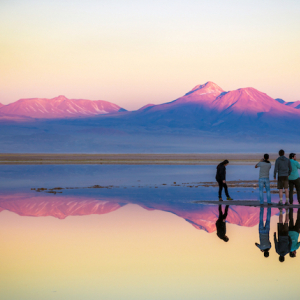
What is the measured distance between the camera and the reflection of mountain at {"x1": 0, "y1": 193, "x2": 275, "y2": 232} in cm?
1476

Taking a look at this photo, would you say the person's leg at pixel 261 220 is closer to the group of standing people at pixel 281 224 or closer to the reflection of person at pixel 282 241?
the group of standing people at pixel 281 224

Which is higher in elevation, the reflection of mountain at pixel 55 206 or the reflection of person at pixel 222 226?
the reflection of person at pixel 222 226

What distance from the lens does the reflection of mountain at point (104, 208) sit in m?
14.8

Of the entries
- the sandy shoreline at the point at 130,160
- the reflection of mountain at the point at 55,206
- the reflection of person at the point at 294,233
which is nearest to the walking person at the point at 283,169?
the reflection of person at the point at 294,233

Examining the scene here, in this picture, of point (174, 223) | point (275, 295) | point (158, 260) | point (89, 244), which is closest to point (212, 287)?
point (275, 295)

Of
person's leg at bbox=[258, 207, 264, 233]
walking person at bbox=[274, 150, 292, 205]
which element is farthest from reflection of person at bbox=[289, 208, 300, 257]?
walking person at bbox=[274, 150, 292, 205]

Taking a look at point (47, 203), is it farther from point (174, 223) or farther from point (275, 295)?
point (275, 295)

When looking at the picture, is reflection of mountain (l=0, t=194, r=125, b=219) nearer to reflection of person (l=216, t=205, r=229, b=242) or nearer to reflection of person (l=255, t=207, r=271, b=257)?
reflection of person (l=216, t=205, r=229, b=242)

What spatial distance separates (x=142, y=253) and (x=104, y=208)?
7.56 metres

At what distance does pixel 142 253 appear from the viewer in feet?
33.6

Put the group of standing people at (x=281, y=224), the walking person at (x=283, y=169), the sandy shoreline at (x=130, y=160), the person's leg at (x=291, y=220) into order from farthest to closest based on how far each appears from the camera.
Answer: the sandy shoreline at (x=130, y=160) < the walking person at (x=283, y=169) < the person's leg at (x=291, y=220) < the group of standing people at (x=281, y=224)

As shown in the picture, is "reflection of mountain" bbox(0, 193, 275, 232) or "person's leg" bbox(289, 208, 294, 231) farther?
"reflection of mountain" bbox(0, 193, 275, 232)

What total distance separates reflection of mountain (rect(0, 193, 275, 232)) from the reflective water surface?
3cm

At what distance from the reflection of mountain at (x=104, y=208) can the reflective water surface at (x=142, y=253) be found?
33 millimetres
